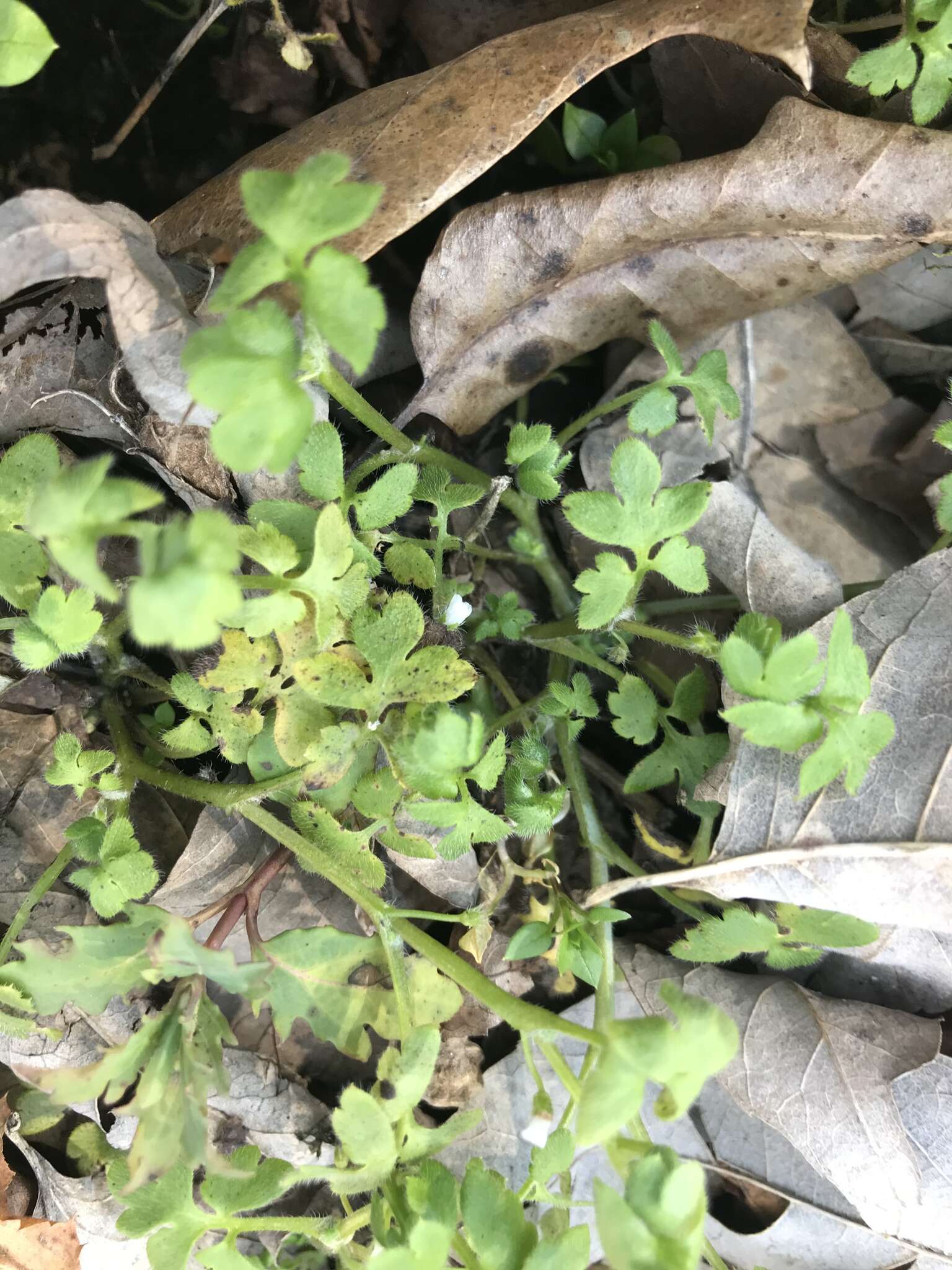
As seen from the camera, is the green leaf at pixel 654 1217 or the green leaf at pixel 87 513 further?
the green leaf at pixel 654 1217

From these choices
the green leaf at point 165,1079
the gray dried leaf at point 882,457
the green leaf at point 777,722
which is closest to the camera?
the green leaf at point 165,1079

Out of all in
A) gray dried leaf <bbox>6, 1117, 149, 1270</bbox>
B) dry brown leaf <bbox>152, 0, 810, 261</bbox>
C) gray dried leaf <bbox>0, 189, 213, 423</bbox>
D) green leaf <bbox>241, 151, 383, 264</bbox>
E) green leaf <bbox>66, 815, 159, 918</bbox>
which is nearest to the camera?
green leaf <bbox>241, 151, 383, 264</bbox>

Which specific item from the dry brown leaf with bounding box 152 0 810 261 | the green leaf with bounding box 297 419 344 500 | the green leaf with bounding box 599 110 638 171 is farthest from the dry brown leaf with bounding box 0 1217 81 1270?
the green leaf with bounding box 599 110 638 171

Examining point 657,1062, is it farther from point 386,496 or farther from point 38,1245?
point 38,1245

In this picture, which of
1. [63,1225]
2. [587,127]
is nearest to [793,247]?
[587,127]

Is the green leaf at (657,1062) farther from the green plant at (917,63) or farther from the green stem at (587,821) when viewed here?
the green plant at (917,63)

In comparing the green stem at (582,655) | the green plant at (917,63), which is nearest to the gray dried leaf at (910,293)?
the green plant at (917,63)

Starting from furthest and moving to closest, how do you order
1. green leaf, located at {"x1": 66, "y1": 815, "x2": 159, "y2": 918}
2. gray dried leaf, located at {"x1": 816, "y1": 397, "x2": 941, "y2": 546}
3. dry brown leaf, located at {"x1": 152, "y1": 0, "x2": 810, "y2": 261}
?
gray dried leaf, located at {"x1": 816, "y1": 397, "x2": 941, "y2": 546} → dry brown leaf, located at {"x1": 152, "y1": 0, "x2": 810, "y2": 261} → green leaf, located at {"x1": 66, "y1": 815, "x2": 159, "y2": 918}

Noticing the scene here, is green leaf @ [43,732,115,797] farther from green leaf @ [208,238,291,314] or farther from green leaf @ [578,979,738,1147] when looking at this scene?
green leaf @ [578,979,738,1147]
